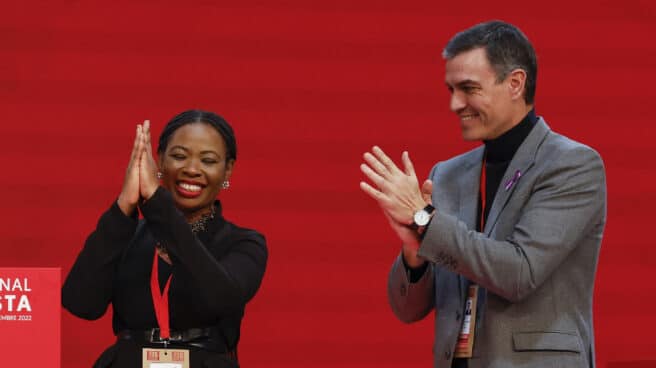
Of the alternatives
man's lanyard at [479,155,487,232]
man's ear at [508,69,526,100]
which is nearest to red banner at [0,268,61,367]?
man's lanyard at [479,155,487,232]

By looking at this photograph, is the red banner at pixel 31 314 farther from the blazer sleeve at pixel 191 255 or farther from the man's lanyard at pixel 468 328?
the man's lanyard at pixel 468 328

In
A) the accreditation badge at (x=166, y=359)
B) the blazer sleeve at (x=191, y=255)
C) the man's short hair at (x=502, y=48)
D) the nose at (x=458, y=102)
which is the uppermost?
the man's short hair at (x=502, y=48)

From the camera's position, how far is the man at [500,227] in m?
2.23

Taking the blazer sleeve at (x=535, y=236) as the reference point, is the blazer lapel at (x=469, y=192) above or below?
above

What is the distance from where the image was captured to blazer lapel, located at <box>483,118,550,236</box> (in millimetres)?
2352

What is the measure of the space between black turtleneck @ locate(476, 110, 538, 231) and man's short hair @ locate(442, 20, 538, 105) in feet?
0.22

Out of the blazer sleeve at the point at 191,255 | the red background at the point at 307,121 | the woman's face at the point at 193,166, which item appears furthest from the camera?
the red background at the point at 307,121

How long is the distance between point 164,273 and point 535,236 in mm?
889

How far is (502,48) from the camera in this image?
2439 millimetres

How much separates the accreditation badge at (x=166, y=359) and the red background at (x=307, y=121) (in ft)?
3.99

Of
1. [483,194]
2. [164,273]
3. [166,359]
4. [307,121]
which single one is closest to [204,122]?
[164,273]

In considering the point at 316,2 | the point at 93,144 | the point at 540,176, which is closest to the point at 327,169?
the point at 316,2

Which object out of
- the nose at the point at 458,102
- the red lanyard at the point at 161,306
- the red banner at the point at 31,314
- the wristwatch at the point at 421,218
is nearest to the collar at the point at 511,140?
the nose at the point at 458,102

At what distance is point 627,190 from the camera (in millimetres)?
3775
